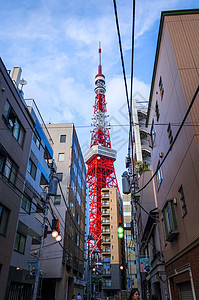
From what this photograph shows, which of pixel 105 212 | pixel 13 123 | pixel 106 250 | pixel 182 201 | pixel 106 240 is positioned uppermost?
pixel 105 212

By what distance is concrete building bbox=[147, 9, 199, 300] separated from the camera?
10000mm

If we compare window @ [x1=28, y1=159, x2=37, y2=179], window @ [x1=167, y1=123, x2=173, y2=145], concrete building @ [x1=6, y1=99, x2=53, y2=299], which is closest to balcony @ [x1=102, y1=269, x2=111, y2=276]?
concrete building @ [x1=6, y1=99, x2=53, y2=299]

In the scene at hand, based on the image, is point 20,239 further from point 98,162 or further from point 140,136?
point 98,162

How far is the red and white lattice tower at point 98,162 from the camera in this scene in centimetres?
8212

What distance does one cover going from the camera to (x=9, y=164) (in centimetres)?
1656

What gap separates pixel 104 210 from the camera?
7425 centimetres

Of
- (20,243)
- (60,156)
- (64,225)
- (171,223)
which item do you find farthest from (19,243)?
(60,156)

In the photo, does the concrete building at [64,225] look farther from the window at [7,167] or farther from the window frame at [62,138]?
the window at [7,167]

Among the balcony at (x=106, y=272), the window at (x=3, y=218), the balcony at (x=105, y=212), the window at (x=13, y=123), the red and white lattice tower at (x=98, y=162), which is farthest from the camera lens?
the red and white lattice tower at (x=98, y=162)

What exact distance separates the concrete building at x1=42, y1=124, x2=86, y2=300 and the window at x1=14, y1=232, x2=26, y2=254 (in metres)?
5.13

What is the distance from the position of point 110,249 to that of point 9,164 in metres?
59.6

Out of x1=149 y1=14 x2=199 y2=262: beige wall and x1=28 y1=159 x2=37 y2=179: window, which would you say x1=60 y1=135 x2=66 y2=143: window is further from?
x1=149 y1=14 x2=199 y2=262: beige wall

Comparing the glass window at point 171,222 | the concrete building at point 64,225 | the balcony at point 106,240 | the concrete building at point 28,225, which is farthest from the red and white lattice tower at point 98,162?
the glass window at point 171,222

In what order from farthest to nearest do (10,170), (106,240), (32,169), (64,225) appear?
(106,240)
(64,225)
(32,169)
(10,170)
